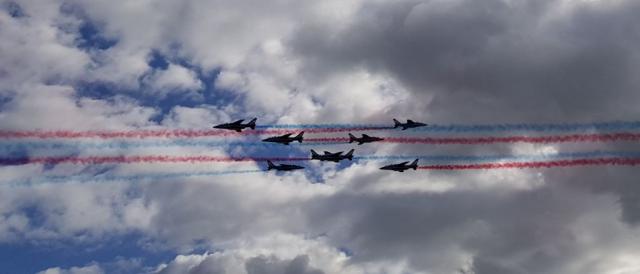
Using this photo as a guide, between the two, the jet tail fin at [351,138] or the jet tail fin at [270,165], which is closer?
the jet tail fin at [351,138]

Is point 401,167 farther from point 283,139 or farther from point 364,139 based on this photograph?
→ point 283,139

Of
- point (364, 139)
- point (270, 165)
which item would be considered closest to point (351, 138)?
point (364, 139)

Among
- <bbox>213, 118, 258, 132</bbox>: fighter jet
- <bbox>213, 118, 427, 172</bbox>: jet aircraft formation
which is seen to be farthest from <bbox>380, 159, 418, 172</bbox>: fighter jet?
<bbox>213, 118, 258, 132</bbox>: fighter jet

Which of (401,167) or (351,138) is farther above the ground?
(351,138)

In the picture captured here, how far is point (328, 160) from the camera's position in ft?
602

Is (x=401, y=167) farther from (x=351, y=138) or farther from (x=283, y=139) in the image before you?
(x=283, y=139)

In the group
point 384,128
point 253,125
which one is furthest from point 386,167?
point 253,125

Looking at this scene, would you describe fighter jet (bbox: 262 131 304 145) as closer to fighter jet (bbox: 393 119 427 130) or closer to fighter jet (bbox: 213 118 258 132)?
fighter jet (bbox: 213 118 258 132)

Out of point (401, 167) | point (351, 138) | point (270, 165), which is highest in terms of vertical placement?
point (351, 138)

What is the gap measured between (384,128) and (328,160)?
722 inches

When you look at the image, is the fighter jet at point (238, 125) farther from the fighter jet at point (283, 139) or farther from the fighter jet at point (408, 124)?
the fighter jet at point (408, 124)

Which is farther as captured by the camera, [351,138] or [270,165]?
[270,165]

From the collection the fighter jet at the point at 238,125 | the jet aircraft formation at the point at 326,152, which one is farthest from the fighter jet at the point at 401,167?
the fighter jet at the point at 238,125

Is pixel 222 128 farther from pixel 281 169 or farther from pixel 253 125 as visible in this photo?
pixel 281 169
